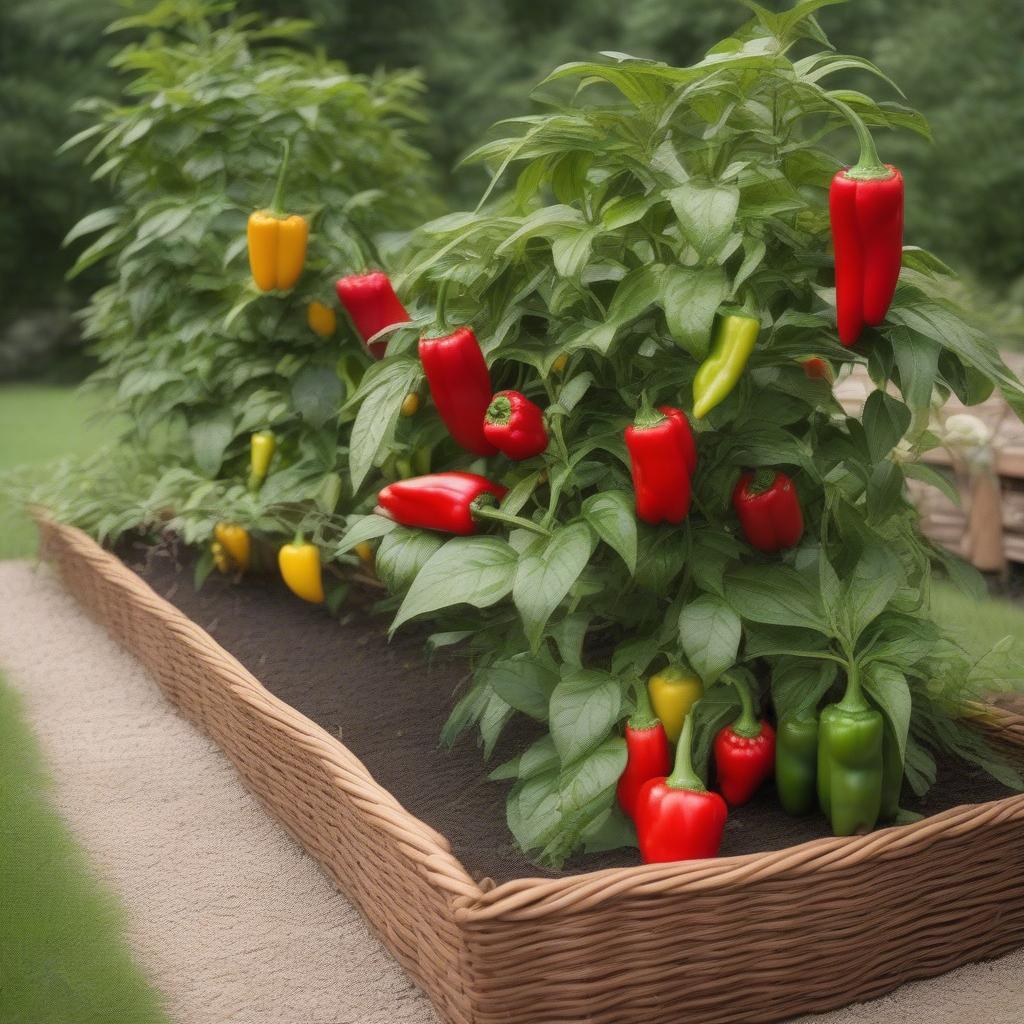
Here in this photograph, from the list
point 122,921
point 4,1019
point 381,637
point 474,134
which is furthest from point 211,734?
point 474,134

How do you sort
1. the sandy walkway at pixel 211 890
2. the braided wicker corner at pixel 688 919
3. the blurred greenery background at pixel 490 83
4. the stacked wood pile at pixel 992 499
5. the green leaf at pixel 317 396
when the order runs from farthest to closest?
the blurred greenery background at pixel 490 83 → the stacked wood pile at pixel 992 499 → the green leaf at pixel 317 396 → the sandy walkway at pixel 211 890 → the braided wicker corner at pixel 688 919

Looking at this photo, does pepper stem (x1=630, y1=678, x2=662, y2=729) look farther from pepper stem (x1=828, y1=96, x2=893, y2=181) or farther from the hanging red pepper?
pepper stem (x1=828, y1=96, x2=893, y2=181)

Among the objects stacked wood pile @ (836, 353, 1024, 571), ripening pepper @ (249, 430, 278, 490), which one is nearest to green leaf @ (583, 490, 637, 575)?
ripening pepper @ (249, 430, 278, 490)

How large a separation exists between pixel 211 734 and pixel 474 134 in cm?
996

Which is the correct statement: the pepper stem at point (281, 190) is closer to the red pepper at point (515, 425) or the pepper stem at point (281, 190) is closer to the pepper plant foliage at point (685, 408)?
the pepper plant foliage at point (685, 408)

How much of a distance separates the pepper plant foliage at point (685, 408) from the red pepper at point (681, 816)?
0.06 meters

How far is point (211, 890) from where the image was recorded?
2.02m

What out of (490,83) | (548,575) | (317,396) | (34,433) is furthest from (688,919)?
(490,83)

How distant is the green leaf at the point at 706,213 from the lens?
1487 millimetres

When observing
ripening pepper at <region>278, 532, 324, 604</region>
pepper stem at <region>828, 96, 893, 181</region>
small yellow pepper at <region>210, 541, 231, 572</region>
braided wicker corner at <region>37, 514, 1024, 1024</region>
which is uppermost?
→ pepper stem at <region>828, 96, 893, 181</region>

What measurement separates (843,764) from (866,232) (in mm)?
636

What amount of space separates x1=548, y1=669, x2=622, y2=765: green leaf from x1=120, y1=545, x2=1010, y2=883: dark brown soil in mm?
177

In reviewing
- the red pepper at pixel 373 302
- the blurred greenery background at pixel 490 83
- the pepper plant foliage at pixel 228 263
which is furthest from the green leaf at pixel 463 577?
the blurred greenery background at pixel 490 83

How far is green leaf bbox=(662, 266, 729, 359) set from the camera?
153cm
